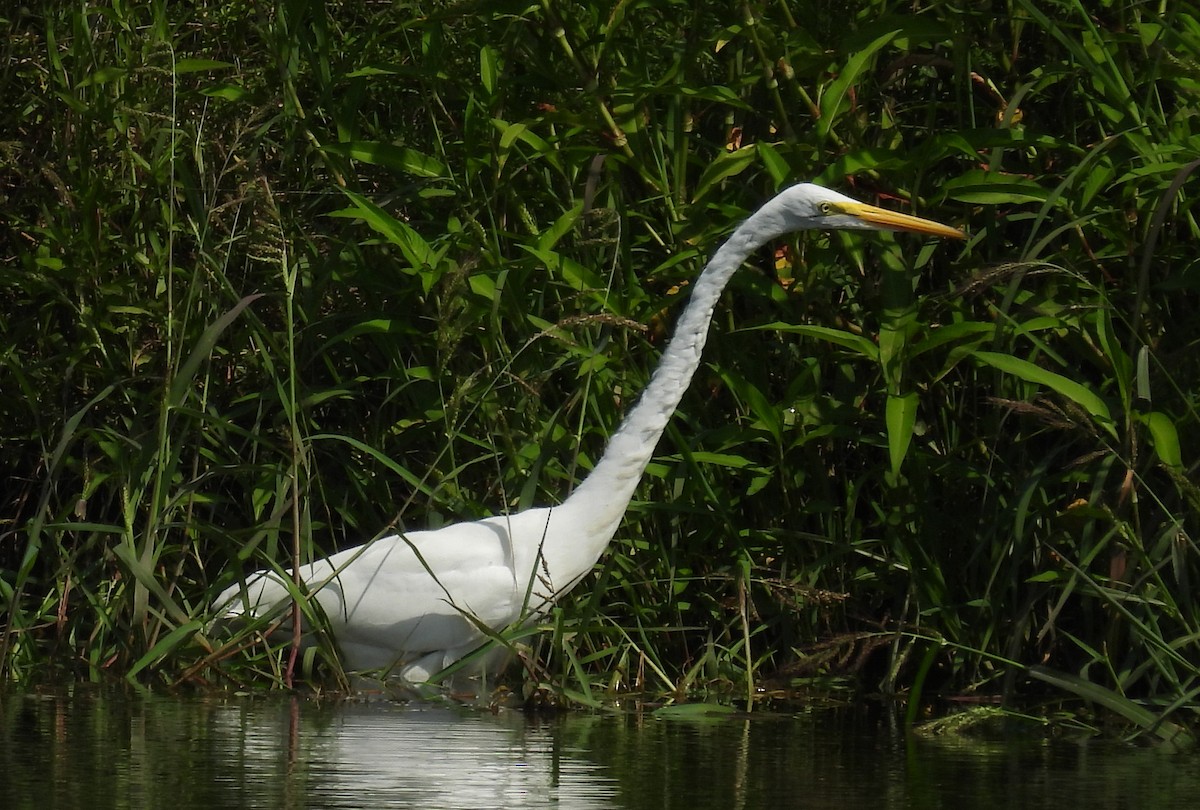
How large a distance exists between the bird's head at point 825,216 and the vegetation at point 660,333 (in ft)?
0.32

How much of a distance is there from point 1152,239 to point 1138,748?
109 centimetres

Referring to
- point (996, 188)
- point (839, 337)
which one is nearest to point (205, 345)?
point (839, 337)

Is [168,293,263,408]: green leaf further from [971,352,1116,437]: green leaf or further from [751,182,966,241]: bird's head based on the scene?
[971,352,1116,437]: green leaf

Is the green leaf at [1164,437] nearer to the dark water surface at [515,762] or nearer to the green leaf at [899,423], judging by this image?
the green leaf at [899,423]

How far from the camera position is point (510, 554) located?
4.34 metres

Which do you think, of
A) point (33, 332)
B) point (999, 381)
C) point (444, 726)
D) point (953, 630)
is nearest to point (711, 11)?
point (999, 381)

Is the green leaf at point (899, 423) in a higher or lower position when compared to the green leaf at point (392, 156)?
lower

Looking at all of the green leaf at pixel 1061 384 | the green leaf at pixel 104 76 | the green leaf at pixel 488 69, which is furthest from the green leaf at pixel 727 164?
the green leaf at pixel 104 76

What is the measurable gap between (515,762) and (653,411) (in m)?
1.29

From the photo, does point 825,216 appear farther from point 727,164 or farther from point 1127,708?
point 1127,708

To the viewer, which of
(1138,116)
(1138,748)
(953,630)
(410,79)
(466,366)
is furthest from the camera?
(410,79)

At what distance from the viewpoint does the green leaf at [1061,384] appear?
3838 mm

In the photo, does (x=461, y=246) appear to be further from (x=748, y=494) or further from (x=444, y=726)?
(x=444, y=726)

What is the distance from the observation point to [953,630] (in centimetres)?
433
